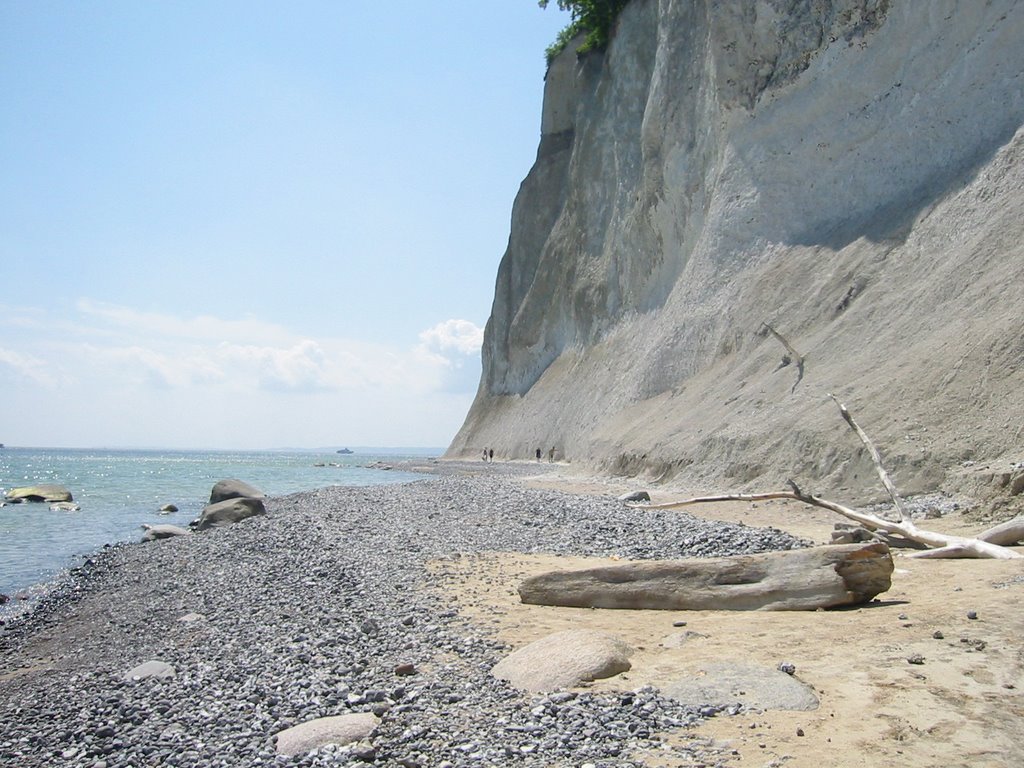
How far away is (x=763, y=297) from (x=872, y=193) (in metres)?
3.96

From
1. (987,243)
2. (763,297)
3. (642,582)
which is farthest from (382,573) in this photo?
(763,297)

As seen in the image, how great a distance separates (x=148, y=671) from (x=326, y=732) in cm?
350

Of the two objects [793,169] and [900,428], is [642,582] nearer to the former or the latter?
[900,428]

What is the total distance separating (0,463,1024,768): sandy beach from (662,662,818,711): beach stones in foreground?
12 centimetres

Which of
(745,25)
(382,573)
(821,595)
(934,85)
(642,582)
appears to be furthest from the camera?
(745,25)

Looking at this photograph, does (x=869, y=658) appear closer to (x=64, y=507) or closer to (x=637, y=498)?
(x=637, y=498)

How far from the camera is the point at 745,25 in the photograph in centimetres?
2836

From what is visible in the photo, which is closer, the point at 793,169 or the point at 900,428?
the point at 900,428

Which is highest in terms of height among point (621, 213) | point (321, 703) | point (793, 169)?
point (621, 213)

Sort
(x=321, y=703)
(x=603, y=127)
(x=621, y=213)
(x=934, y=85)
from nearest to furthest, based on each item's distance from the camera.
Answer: (x=321, y=703), (x=934, y=85), (x=621, y=213), (x=603, y=127)

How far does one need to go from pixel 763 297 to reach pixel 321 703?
69.5 feet

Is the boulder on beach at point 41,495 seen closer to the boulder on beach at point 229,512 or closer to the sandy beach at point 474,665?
the boulder on beach at point 229,512

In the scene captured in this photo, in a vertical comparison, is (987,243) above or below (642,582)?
above

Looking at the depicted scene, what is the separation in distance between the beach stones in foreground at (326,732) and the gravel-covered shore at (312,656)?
0.36 feet
